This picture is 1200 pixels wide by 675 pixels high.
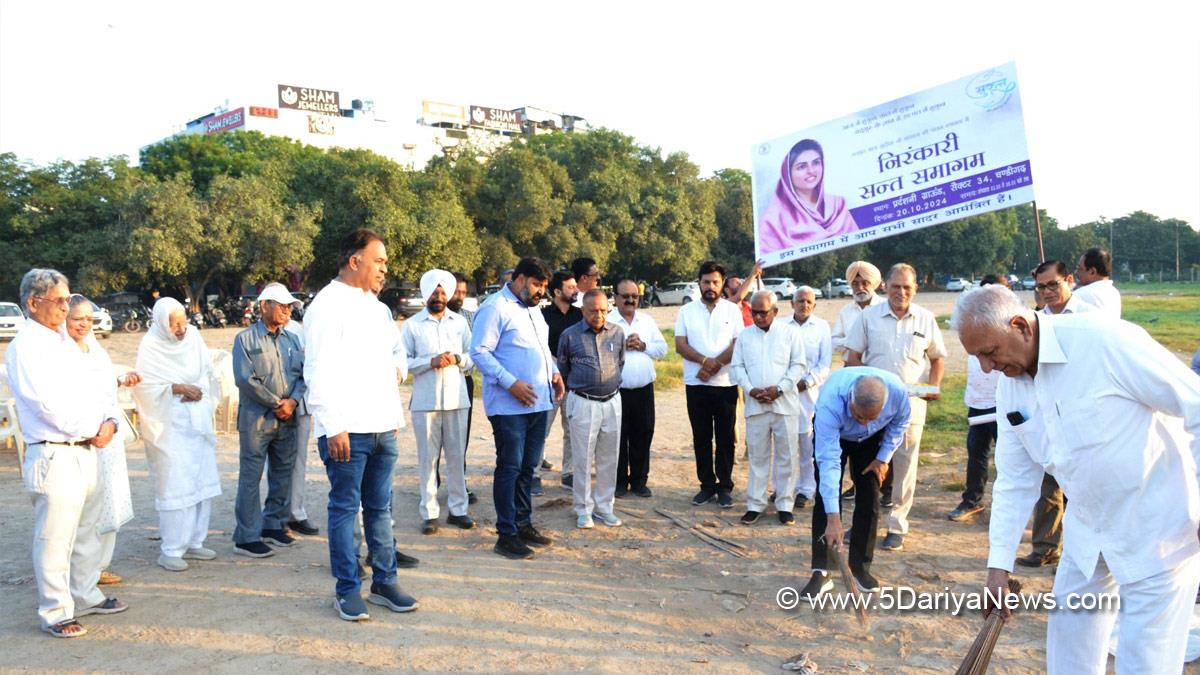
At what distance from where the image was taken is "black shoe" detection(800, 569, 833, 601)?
15.1 ft

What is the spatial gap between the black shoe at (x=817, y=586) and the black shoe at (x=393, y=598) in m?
2.17

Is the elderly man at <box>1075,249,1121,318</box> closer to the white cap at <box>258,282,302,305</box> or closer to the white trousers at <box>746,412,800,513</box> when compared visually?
the white trousers at <box>746,412,800,513</box>

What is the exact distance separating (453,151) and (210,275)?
1294 cm

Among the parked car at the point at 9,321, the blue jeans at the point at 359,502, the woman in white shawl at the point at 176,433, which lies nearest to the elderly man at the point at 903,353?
the blue jeans at the point at 359,502

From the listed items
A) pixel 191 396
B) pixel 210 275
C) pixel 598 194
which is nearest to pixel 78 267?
pixel 210 275

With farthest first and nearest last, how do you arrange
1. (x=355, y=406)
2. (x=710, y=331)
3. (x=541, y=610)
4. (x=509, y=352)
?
(x=710, y=331)
(x=509, y=352)
(x=541, y=610)
(x=355, y=406)

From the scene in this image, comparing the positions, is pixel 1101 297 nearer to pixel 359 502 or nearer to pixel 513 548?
pixel 513 548

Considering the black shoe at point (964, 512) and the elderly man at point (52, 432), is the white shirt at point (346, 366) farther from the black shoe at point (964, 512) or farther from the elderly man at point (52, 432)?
the black shoe at point (964, 512)

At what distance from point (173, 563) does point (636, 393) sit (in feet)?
11.9

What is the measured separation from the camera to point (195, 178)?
40562 millimetres

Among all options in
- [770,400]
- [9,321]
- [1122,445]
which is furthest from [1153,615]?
[9,321]

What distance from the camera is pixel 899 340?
231 inches

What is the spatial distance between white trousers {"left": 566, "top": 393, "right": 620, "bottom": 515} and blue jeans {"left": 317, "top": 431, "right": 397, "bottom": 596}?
1900 mm

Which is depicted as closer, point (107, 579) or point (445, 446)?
point (107, 579)
